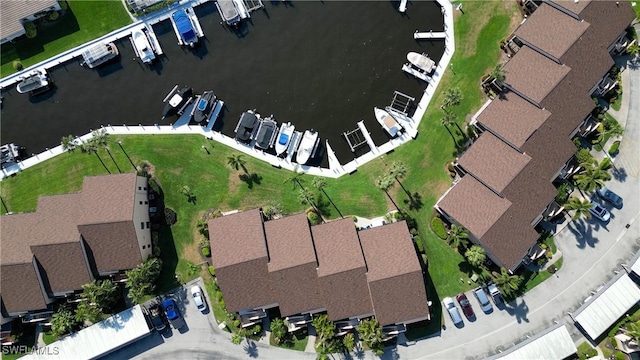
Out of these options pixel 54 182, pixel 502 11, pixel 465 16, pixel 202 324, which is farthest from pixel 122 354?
pixel 502 11

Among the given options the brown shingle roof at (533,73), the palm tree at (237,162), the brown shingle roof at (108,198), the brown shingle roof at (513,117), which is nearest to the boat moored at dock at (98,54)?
the brown shingle roof at (108,198)

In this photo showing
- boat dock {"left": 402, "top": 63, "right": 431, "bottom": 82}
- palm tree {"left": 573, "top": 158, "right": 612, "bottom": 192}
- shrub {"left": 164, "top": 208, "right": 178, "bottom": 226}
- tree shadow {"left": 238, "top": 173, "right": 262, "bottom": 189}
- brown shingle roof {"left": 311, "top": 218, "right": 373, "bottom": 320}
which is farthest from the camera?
boat dock {"left": 402, "top": 63, "right": 431, "bottom": 82}

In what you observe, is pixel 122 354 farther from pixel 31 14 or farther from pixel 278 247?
pixel 31 14

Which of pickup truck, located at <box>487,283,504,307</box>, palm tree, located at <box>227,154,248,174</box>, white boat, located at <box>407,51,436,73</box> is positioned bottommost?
pickup truck, located at <box>487,283,504,307</box>

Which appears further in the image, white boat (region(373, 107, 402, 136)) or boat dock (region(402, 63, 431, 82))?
boat dock (region(402, 63, 431, 82))

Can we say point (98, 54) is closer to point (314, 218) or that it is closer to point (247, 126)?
point (247, 126)

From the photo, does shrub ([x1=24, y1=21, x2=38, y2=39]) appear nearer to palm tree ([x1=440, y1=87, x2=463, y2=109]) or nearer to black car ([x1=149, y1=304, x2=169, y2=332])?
black car ([x1=149, y1=304, x2=169, y2=332])

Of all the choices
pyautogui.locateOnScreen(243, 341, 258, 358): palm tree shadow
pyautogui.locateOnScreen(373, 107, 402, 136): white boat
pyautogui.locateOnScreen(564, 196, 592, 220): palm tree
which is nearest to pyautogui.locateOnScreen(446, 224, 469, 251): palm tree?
pyautogui.locateOnScreen(564, 196, 592, 220): palm tree

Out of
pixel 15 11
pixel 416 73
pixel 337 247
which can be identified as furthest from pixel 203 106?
pixel 416 73
